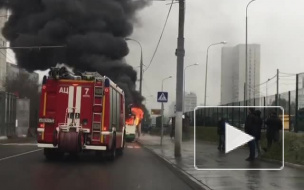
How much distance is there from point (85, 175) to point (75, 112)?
3811 mm

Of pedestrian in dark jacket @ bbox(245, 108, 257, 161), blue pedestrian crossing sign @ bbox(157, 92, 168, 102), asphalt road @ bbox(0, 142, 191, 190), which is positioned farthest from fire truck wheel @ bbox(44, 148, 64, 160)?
blue pedestrian crossing sign @ bbox(157, 92, 168, 102)

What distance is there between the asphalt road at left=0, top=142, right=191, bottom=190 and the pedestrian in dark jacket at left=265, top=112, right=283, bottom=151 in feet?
12.3

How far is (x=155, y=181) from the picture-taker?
11.9 metres

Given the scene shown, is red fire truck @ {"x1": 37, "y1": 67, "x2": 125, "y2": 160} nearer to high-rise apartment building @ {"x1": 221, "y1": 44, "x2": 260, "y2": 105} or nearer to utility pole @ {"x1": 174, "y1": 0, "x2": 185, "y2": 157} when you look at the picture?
utility pole @ {"x1": 174, "y1": 0, "x2": 185, "y2": 157}

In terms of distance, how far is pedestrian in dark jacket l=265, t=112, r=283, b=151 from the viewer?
15.4 metres

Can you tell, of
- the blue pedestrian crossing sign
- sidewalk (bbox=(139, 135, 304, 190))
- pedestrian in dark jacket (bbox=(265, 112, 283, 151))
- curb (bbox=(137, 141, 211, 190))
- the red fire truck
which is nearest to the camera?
sidewalk (bbox=(139, 135, 304, 190))

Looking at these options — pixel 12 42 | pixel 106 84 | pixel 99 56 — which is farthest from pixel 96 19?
pixel 106 84

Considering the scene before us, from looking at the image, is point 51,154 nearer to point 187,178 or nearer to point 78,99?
point 78,99

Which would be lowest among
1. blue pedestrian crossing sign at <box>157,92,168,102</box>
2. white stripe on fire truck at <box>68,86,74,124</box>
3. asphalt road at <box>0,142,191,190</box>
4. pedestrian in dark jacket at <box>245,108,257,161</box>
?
asphalt road at <box>0,142,191,190</box>

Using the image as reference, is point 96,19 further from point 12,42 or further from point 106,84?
point 106,84

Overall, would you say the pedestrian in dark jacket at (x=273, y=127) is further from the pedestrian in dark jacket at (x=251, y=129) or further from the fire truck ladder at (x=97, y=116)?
the fire truck ladder at (x=97, y=116)

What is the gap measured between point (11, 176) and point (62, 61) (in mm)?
20519

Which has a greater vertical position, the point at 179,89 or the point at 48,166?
the point at 179,89

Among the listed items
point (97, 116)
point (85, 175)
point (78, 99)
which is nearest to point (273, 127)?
point (97, 116)
